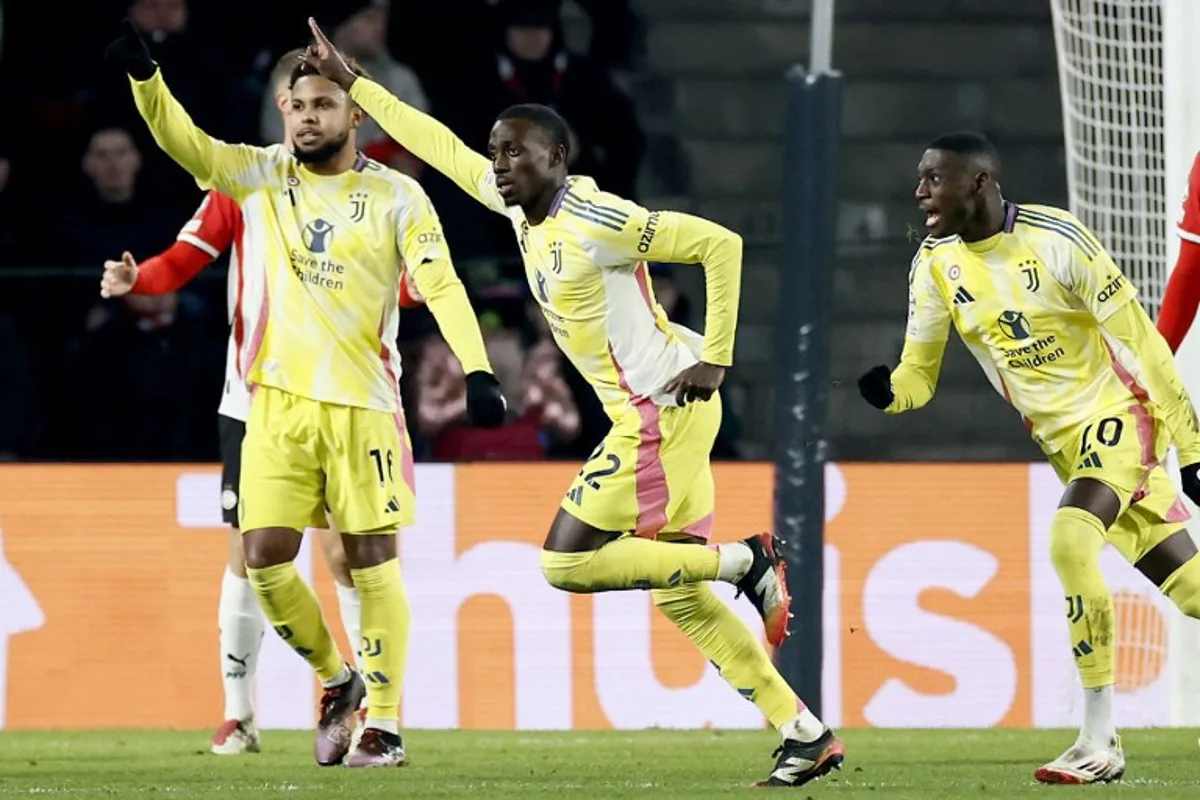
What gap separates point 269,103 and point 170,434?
158cm

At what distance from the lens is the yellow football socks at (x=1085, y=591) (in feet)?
22.2

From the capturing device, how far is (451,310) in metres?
7.20

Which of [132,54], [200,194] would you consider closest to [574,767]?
[132,54]

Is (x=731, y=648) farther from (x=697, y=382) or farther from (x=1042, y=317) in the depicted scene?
(x=1042, y=317)

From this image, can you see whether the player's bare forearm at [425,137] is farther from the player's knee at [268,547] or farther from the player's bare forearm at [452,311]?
the player's knee at [268,547]

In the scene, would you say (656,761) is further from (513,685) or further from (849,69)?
(849,69)

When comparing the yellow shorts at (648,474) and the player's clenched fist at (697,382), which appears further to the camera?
the yellow shorts at (648,474)

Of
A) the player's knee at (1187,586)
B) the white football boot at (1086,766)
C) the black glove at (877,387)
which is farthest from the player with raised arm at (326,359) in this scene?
the player's knee at (1187,586)

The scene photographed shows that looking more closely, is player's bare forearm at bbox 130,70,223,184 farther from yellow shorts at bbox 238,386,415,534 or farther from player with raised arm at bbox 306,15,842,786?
player with raised arm at bbox 306,15,842,786

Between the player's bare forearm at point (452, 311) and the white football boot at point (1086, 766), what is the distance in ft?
6.03

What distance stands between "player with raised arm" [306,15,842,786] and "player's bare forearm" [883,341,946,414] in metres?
0.55

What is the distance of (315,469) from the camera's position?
24.4 feet

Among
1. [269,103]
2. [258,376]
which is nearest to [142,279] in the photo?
[258,376]

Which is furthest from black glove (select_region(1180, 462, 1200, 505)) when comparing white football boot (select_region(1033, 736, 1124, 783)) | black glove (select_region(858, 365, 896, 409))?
black glove (select_region(858, 365, 896, 409))
